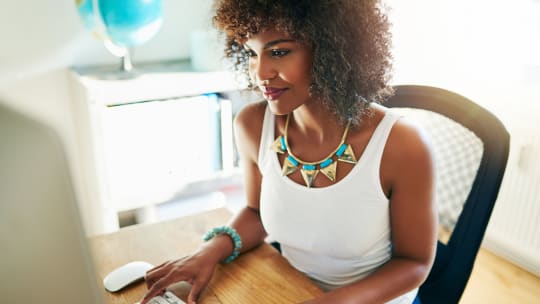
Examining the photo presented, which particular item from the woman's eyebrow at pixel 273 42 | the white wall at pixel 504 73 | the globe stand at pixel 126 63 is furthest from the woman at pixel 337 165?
the white wall at pixel 504 73

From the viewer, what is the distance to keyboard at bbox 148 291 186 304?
2.95 feet

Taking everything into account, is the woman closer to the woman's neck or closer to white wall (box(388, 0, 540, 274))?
the woman's neck

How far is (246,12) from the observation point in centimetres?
101

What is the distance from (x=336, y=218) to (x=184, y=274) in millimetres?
334

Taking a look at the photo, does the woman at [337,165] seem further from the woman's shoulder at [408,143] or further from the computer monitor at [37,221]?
the computer monitor at [37,221]

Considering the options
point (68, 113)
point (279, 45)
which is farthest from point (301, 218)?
point (68, 113)

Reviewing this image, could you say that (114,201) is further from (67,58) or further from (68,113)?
(67,58)

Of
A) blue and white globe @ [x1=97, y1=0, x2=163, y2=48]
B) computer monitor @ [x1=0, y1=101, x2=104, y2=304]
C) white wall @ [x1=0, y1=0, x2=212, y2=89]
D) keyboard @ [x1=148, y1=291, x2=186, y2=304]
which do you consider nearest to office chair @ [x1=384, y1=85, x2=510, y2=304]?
keyboard @ [x1=148, y1=291, x2=186, y2=304]

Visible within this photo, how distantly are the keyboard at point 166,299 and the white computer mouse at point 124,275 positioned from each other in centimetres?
7

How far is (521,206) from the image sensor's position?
6.95ft

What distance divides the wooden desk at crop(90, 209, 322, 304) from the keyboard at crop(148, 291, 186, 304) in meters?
0.02

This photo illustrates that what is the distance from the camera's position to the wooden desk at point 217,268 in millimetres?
921

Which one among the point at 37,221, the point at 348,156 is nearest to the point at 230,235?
the point at 348,156

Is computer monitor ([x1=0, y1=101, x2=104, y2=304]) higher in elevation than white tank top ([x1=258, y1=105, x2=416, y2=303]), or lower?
higher
